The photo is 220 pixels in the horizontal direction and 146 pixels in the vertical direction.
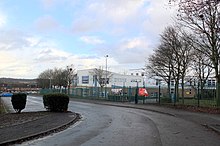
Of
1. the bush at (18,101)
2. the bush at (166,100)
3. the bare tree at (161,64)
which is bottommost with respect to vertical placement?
the bush at (166,100)

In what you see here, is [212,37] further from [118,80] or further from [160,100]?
[118,80]

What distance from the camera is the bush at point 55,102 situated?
2253cm

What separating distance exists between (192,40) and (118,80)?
3195 inches

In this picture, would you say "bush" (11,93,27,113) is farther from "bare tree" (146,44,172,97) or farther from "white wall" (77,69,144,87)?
"white wall" (77,69,144,87)

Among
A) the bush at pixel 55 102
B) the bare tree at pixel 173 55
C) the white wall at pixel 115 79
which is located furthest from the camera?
the white wall at pixel 115 79

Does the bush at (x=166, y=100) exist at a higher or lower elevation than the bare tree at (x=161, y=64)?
lower

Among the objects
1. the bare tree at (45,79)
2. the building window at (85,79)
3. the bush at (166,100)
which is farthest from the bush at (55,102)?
the bare tree at (45,79)

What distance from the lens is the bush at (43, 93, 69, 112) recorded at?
22.5m

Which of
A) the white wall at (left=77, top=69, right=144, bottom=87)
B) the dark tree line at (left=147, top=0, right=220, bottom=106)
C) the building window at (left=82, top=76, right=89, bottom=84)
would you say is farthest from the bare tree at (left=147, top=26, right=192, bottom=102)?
the building window at (left=82, top=76, right=89, bottom=84)

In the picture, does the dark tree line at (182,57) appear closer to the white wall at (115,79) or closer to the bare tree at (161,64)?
the bare tree at (161,64)

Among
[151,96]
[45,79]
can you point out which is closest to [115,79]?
[45,79]

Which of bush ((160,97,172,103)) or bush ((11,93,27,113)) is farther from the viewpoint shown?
bush ((160,97,172,103))

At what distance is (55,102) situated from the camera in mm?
22547

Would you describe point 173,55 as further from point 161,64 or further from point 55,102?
point 55,102
